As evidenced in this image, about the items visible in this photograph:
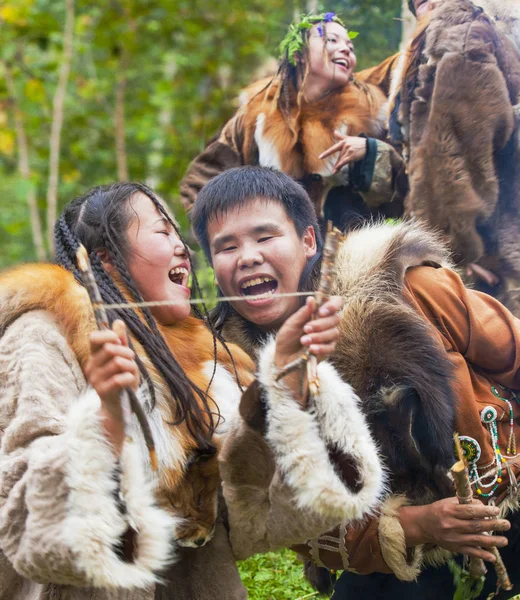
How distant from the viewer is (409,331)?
7.23 feet

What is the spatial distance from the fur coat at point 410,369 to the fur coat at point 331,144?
46.7 inches

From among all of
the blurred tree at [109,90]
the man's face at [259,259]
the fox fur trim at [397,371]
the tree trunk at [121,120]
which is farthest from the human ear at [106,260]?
the tree trunk at [121,120]

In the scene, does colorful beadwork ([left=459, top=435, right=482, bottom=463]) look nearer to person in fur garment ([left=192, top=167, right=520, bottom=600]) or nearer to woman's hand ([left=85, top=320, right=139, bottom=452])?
person in fur garment ([left=192, top=167, right=520, bottom=600])

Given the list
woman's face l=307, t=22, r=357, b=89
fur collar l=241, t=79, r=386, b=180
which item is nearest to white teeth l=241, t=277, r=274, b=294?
fur collar l=241, t=79, r=386, b=180

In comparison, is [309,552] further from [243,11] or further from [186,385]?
[243,11]

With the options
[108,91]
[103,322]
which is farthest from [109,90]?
[103,322]

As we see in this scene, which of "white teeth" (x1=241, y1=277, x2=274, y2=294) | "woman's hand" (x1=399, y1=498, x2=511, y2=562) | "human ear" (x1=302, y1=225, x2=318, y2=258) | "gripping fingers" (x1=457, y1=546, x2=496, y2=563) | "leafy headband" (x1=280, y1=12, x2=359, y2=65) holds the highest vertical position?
"leafy headband" (x1=280, y1=12, x2=359, y2=65)

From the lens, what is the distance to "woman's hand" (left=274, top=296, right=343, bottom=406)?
1.78 meters

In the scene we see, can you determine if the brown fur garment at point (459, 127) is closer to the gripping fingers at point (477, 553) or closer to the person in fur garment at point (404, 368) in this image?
the person in fur garment at point (404, 368)

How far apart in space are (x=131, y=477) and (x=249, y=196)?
3.52ft

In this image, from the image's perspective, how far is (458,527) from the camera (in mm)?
2090

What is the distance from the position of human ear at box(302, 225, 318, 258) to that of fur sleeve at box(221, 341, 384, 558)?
2.17 feet

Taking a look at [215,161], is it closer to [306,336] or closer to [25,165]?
[306,336]

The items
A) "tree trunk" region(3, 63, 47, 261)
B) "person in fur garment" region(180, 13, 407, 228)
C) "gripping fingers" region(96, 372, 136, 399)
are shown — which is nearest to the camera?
"gripping fingers" region(96, 372, 136, 399)
